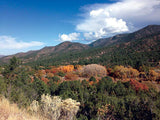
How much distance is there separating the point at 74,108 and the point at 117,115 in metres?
8.14

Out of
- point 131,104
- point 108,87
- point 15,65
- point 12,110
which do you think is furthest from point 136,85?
point 15,65

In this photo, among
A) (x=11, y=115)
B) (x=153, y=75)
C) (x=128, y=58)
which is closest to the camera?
(x=11, y=115)

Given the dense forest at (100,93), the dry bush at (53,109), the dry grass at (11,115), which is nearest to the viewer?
the dry grass at (11,115)

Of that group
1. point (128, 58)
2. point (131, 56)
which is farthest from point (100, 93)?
point (131, 56)

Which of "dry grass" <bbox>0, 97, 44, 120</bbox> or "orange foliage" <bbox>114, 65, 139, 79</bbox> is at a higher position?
"dry grass" <bbox>0, 97, 44, 120</bbox>

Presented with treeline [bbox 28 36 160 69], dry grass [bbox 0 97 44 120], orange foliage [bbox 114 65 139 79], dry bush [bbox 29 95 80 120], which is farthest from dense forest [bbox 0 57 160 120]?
treeline [bbox 28 36 160 69]

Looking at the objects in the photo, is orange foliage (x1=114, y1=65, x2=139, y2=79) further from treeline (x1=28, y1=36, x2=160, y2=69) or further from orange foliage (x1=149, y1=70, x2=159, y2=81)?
treeline (x1=28, y1=36, x2=160, y2=69)

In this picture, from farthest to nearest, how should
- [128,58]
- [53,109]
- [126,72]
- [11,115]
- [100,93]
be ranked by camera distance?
[128,58], [126,72], [100,93], [53,109], [11,115]

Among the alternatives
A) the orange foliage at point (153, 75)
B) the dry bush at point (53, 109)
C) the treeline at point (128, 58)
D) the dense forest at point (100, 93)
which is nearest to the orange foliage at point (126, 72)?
the dense forest at point (100, 93)

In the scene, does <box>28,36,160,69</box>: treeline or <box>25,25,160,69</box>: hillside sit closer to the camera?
<box>28,36,160,69</box>: treeline

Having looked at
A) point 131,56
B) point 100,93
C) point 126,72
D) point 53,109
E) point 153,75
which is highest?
point 53,109

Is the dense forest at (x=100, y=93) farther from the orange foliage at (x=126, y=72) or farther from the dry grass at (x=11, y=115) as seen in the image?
the dry grass at (x=11, y=115)

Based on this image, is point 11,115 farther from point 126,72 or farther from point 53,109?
point 126,72

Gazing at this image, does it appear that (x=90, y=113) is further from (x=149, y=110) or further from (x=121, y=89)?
(x=121, y=89)
